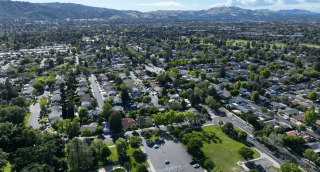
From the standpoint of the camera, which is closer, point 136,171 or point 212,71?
point 136,171

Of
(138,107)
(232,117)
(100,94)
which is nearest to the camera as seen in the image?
(232,117)

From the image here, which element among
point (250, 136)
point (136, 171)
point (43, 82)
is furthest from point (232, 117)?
point (43, 82)

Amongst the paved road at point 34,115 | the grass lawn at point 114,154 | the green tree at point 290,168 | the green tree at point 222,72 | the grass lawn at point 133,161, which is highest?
the green tree at point 222,72

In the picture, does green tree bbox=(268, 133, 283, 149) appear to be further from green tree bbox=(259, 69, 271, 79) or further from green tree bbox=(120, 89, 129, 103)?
green tree bbox=(259, 69, 271, 79)

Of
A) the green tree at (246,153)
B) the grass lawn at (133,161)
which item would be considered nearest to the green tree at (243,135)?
the green tree at (246,153)

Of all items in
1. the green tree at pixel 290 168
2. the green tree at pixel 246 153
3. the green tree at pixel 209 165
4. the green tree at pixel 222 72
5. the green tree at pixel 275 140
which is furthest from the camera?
the green tree at pixel 222 72

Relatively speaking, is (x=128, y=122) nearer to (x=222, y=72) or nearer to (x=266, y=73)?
(x=222, y=72)

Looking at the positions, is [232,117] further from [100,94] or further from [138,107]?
[100,94]

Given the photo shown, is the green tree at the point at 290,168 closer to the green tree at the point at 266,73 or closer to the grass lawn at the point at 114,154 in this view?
the grass lawn at the point at 114,154
